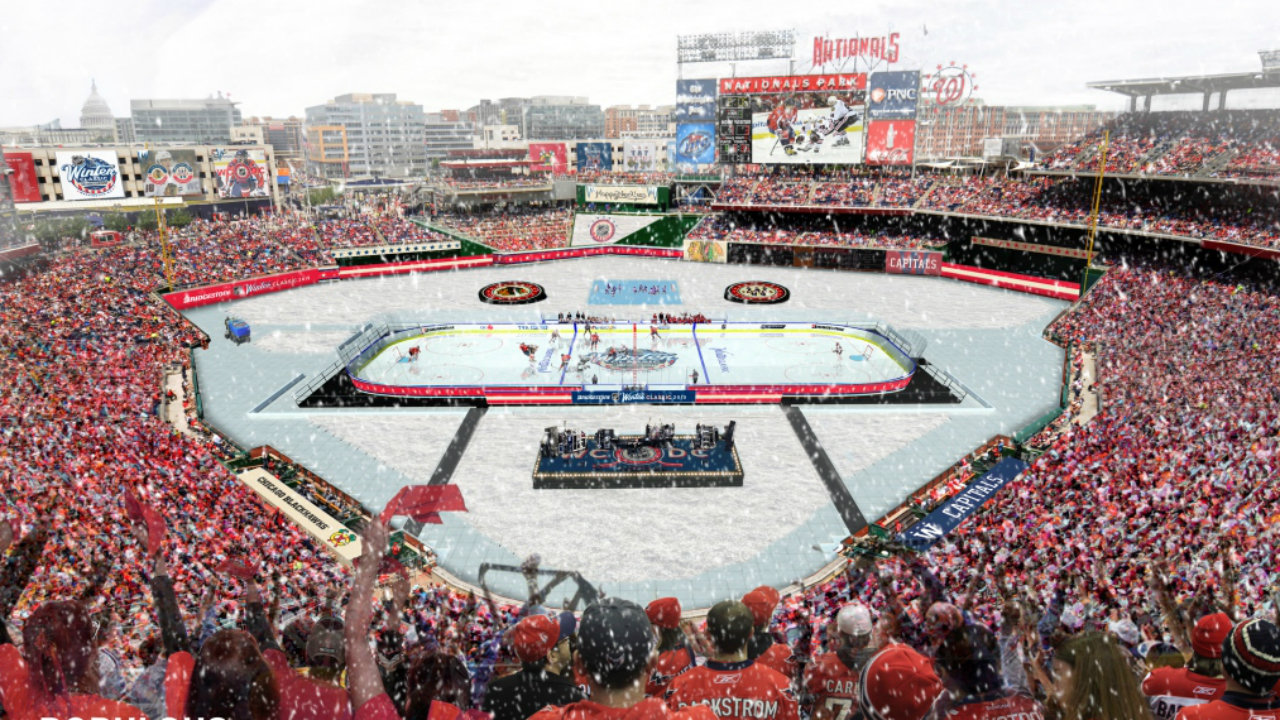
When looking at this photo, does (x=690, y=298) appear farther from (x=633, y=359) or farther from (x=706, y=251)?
(x=706, y=251)

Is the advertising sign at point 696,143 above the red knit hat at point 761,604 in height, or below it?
above

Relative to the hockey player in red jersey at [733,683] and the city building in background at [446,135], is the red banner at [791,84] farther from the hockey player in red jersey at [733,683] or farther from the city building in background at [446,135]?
the city building in background at [446,135]

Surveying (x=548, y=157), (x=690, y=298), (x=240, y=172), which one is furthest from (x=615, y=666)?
(x=548, y=157)

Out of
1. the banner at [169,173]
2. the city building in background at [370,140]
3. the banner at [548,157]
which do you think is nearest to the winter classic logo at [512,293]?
the banner at [169,173]

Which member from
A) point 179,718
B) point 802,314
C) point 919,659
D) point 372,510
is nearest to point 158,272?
point 372,510

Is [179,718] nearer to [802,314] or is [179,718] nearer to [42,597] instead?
[42,597]

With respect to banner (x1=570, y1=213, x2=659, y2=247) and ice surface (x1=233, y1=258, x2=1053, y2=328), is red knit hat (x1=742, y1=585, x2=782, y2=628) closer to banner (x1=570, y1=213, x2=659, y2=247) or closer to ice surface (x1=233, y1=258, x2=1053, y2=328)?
ice surface (x1=233, y1=258, x2=1053, y2=328)
